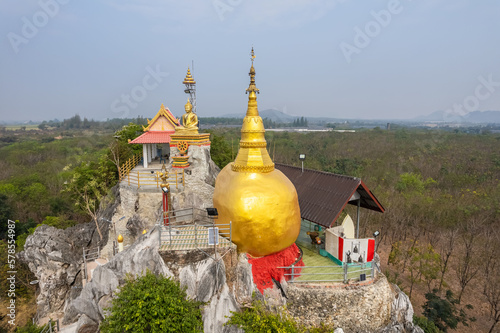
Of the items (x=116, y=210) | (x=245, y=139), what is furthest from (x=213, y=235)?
(x=116, y=210)

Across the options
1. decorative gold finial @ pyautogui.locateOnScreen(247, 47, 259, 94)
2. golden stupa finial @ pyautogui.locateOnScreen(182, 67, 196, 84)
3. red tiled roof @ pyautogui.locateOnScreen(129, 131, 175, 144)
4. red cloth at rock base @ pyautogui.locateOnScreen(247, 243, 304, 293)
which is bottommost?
red cloth at rock base @ pyautogui.locateOnScreen(247, 243, 304, 293)

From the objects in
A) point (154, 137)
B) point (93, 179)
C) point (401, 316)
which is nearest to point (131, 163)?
point (93, 179)

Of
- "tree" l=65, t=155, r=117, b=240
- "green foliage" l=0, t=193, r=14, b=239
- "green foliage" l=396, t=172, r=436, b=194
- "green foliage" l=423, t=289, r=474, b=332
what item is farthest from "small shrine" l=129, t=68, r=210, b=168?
"green foliage" l=396, t=172, r=436, b=194

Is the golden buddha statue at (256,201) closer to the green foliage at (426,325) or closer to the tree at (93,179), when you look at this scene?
the green foliage at (426,325)

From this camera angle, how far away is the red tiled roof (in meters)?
21.6

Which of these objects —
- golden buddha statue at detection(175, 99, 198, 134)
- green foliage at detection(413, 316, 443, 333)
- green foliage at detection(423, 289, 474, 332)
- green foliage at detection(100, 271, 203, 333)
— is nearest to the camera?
green foliage at detection(100, 271, 203, 333)

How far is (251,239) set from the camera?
33.9 ft

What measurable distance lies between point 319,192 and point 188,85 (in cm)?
1492

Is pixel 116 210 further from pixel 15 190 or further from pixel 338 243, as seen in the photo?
pixel 15 190

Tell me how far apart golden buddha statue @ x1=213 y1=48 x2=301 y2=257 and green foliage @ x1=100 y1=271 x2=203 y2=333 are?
9.49ft

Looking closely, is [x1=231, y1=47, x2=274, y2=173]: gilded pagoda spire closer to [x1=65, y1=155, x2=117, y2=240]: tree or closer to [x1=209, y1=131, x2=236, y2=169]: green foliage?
[x1=209, y1=131, x2=236, y2=169]: green foliage

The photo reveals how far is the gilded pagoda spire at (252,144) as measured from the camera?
10984mm

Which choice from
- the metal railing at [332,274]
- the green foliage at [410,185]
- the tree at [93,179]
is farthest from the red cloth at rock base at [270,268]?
the green foliage at [410,185]

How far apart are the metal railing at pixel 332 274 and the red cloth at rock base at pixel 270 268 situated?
124 millimetres
